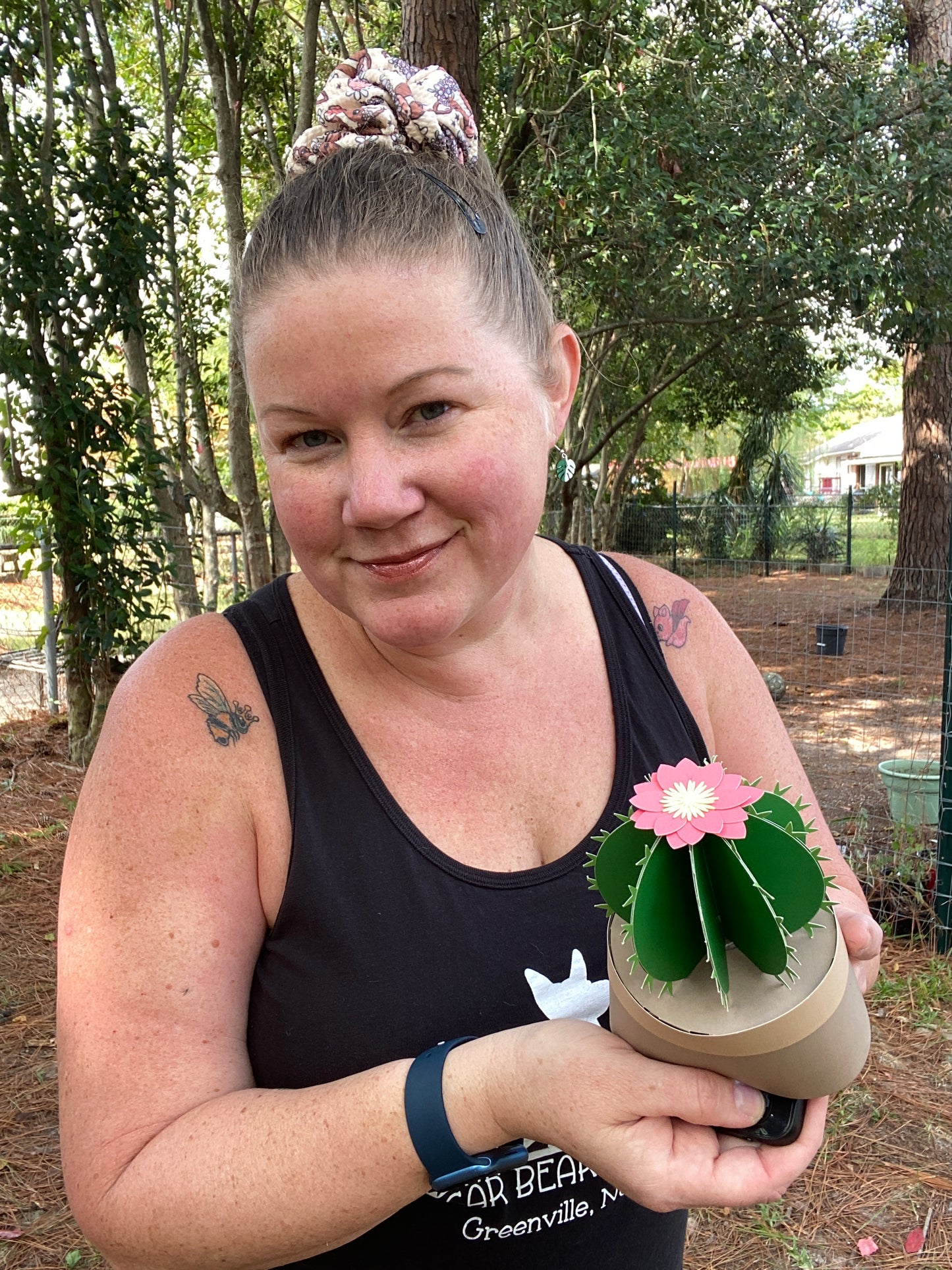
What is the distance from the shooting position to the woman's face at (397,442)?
1.16 meters

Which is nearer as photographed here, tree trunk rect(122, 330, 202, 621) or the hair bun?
the hair bun

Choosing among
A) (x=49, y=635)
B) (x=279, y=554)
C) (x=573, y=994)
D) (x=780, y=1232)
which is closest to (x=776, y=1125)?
(x=573, y=994)

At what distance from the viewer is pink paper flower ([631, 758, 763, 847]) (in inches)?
34.7

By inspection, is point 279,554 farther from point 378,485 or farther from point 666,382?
point 378,485

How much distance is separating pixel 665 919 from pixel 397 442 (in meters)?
0.64

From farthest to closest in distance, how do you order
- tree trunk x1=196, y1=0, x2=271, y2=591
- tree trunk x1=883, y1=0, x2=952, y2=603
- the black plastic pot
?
1. tree trunk x1=883, y1=0, x2=952, y2=603
2. the black plastic pot
3. tree trunk x1=196, y1=0, x2=271, y2=591

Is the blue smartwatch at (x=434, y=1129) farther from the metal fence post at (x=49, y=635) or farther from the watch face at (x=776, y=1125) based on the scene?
the metal fence post at (x=49, y=635)

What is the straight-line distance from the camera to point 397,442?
1.21m

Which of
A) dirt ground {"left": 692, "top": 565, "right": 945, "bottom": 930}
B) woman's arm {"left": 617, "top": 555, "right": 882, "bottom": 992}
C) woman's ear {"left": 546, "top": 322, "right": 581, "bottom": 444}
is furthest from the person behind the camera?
dirt ground {"left": 692, "top": 565, "right": 945, "bottom": 930}

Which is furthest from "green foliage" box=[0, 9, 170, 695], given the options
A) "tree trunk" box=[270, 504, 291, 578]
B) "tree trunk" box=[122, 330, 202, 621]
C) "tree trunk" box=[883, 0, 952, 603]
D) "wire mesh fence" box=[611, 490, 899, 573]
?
"wire mesh fence" box=[611, 490, 899, 573]

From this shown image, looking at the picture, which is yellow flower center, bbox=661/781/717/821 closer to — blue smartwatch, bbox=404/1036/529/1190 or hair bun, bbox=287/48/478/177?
blue smartwatch, bbox=404/1036/529/1190

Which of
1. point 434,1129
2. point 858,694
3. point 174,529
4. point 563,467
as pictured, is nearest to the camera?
point 434,1129

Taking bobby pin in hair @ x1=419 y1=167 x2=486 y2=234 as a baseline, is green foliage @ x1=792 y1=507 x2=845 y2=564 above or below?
below

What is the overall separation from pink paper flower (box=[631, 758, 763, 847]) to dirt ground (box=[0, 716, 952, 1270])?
272 centimetres
